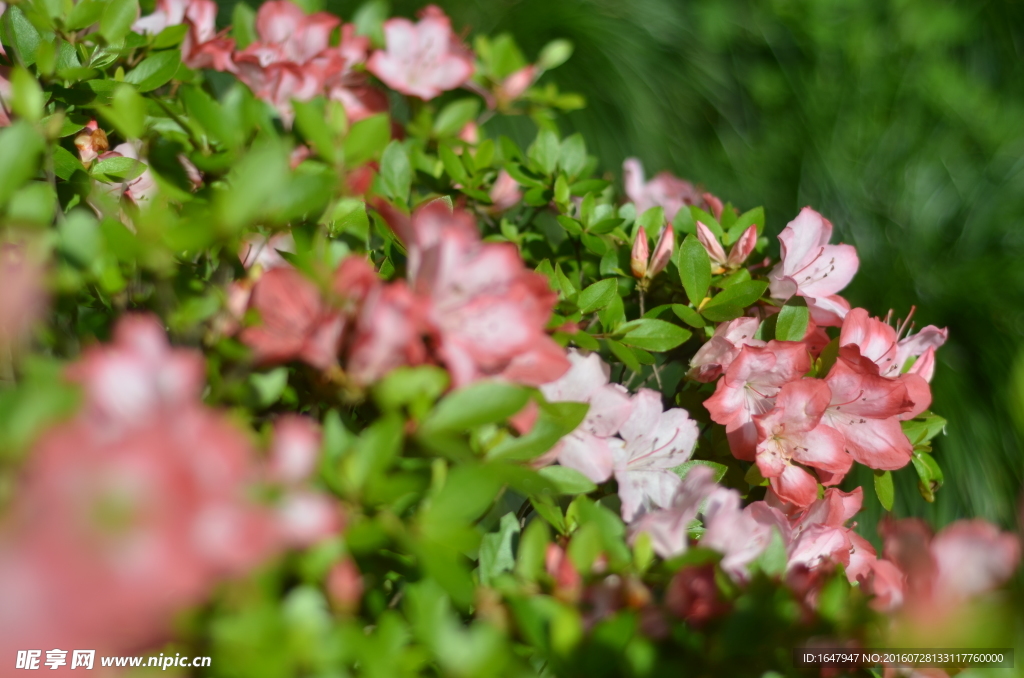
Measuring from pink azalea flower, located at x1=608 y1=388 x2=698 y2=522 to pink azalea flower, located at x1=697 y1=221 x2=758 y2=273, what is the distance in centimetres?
18

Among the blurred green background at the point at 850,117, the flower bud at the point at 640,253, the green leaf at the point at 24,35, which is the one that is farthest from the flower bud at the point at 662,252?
the blurred green background at the point at 850,117

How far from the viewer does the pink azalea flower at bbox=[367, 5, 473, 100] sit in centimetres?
88

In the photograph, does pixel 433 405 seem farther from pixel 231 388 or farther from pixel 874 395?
pixel 874 395

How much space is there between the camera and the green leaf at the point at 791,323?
656mm

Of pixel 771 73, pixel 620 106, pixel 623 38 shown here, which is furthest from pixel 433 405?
pixel 771 73

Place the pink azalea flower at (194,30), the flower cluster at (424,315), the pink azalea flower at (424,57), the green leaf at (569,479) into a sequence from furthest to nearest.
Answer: the pink azalea flower at (424,57)
the pink azalea flower at (194,30)
the green leaf at (569,479)
the flower cluster at (424,315)

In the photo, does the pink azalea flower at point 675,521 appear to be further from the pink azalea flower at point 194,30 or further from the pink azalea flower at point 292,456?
the pink azalea flower at point 194,30

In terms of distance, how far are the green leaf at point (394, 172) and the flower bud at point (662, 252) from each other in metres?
0.25

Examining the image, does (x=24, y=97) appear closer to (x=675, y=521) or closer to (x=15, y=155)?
(x=15, y=155)

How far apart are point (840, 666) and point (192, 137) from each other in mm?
620

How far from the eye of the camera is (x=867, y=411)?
2.09ft

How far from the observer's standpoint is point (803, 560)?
586 mm

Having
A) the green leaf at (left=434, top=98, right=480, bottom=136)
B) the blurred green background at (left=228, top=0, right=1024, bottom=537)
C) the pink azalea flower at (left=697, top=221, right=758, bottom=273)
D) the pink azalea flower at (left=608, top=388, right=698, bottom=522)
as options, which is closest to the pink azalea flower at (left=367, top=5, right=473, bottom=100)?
the green leaf at (left=434, top=98, right=480, bottom=136)

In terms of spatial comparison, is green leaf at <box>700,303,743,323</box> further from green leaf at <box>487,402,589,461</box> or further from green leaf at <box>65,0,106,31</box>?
green leaf at <box>65,0,106,31</box>
